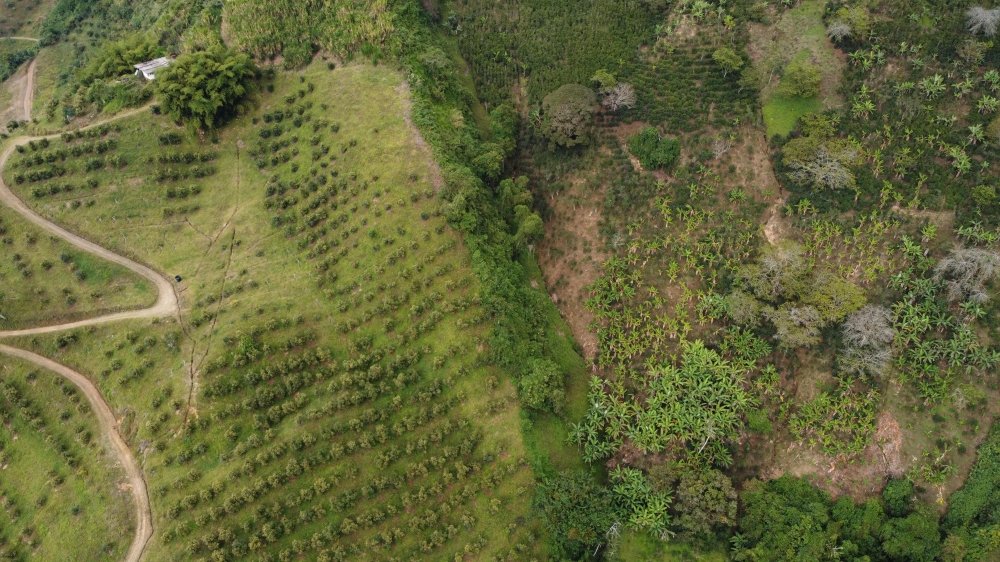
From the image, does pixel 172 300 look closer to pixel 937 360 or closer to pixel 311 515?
pixel 311 515

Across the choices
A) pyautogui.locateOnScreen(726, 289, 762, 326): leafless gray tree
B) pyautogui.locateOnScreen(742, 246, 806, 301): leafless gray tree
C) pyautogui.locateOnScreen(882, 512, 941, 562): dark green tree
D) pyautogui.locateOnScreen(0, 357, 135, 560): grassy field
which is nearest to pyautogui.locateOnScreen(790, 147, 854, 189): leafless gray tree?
pyautogui.locateOnScreen(742, 246, 806, 301): leafless gray tree

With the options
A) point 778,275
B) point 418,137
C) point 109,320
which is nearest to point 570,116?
point 418,137

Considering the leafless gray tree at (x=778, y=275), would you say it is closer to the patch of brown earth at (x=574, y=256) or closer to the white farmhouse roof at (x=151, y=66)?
the patch of brown earth at (x=574, y=256)

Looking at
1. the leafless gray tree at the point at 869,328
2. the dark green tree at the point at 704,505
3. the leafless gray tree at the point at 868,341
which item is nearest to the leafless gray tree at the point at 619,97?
the leafless gray tree at the point at 869,328

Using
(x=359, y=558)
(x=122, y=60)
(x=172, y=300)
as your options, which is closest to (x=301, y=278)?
(x=172, y=300)

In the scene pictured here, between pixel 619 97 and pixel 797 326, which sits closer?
pixel 797 326

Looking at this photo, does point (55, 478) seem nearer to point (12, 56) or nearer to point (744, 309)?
point (744, 309)

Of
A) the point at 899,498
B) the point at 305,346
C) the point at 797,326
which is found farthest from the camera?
the point at 305,346
